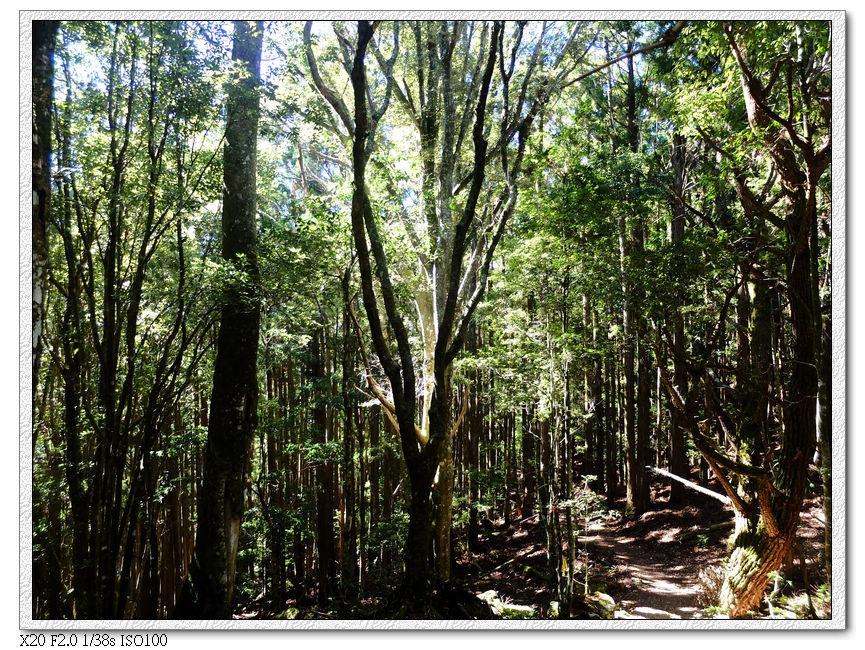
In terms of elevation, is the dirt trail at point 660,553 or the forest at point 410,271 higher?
the forest at point 410,271

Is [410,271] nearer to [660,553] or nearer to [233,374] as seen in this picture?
[233,374]

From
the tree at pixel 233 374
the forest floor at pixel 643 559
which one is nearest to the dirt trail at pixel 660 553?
the forest floor at pixel 643 559

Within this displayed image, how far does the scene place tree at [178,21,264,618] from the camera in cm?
388

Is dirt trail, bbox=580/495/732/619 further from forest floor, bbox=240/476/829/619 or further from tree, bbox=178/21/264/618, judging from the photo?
tree, bbox=178/21/264/618

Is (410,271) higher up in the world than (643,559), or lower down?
higher up

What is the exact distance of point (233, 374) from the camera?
4.18 meters

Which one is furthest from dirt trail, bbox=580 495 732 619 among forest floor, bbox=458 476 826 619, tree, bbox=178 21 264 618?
Result: tree, bbox=178 21 264 618

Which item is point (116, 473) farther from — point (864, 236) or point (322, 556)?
point (864, 236)

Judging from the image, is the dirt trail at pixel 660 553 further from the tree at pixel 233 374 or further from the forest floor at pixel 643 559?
the tree at pixel 233 374

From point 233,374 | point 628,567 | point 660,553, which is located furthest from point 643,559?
point 233,374

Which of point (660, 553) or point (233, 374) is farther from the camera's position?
point (660, 553)

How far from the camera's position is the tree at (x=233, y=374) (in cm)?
388

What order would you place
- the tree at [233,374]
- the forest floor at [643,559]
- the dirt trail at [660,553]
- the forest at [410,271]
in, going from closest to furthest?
the forest at [410,271]
the tree at [233,374]
the forest floor at [643,559]
the dirt trail at [660,553]

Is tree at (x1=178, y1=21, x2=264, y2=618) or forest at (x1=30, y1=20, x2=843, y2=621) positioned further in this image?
tree at (x1=178, y1=21, x2=264, y2=618)
